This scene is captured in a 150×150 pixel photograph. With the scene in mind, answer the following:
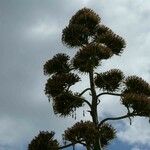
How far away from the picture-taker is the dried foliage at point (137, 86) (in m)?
22.9

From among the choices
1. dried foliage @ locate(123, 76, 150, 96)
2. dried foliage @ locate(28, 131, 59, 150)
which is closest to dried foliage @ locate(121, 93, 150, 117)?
dried foliage @ locate(123, 76, 150, 96)

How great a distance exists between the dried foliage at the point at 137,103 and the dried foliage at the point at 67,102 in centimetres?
203

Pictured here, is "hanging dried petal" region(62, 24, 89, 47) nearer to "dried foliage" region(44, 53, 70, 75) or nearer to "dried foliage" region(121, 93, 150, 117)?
"dried foliage" region(44, 53, 70, 75)

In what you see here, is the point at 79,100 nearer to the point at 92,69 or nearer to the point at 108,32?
the point at 92,69

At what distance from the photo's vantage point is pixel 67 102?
74.9 feet

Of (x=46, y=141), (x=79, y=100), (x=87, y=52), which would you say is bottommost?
(x=46, y=141)

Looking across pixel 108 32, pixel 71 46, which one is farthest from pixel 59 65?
pixel 108 32

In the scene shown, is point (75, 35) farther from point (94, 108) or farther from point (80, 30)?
point (94, 108)

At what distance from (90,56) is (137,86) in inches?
94.5

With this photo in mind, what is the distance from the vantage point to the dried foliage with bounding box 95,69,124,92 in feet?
76.2

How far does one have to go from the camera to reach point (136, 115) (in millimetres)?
21875

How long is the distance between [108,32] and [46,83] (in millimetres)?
3748

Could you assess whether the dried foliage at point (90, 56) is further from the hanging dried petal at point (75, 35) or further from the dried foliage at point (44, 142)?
the dried foliage at point (44, 142)

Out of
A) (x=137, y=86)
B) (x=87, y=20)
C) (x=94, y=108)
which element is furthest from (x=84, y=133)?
(x=87, y=20)
